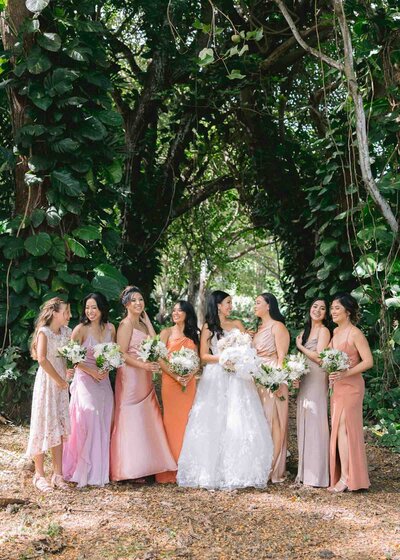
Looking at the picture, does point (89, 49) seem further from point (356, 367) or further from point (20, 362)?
point (356, 367)

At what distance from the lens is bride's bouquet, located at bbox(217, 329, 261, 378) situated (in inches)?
235

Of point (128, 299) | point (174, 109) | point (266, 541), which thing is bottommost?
point (266, 541)

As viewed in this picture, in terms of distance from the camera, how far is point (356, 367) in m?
5.86

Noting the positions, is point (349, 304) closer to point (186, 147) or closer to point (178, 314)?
point (178, 314)

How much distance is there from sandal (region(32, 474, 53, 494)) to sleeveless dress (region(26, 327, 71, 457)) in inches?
7.7

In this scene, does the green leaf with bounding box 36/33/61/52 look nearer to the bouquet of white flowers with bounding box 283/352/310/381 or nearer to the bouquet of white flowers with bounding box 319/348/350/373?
the bouquet of white flowers with bounding box 283/352/310/381

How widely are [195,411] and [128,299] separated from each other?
1.12 m

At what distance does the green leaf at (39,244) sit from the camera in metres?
7.10

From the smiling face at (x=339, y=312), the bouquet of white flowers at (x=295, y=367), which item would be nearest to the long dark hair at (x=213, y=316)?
the bouquet of white flowers at (x=295, y=367)

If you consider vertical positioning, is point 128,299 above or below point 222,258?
below

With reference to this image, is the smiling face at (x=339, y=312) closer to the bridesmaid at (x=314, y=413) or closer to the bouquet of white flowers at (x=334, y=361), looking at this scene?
the bridesmaid at (x=314, y=413)

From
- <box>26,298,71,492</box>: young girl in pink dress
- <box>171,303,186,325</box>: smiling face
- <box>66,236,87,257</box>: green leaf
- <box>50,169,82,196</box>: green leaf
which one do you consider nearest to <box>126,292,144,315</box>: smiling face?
<box>171,303,186,325</box>: smiling face

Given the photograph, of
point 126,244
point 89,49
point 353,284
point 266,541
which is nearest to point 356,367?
point 266,541

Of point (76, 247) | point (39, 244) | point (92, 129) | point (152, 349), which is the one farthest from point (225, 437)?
point (92, 129)
